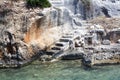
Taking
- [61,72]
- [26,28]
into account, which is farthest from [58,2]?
[61,72]

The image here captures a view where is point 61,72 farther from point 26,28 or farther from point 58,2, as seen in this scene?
point 58,2

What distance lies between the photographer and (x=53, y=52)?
26.5 metres

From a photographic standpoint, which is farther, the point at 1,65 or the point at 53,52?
the point at 53,52

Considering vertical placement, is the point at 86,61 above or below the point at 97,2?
below

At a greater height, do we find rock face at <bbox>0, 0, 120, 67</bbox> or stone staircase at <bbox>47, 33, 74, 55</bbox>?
rock face at <bbox>0, 0, 120, 67</bbox>

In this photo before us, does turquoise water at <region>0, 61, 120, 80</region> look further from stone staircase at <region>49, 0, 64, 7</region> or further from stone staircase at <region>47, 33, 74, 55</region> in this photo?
stone staircase at <region>49, 0, 64, 7</region>

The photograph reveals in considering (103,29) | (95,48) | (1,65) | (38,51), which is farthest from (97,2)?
(1,65)

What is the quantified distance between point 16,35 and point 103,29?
27.0ft

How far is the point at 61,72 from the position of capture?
23.8 m

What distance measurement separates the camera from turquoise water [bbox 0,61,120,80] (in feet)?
75.4

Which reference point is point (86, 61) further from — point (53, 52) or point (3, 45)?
point (3, 45)

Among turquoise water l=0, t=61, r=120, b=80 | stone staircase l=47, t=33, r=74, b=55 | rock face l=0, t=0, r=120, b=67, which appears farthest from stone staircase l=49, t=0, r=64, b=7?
turquoise water l=0, t=61, r=120, b=80

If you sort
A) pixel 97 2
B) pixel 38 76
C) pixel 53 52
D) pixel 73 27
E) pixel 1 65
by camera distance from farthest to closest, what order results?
pixel 97 2 < pixel 73 27 < pixel 53 52 < pixel 1 65 < pixel 38 76

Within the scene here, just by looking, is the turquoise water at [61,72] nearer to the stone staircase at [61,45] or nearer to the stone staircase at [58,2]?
the stone staircase at [61,45]
